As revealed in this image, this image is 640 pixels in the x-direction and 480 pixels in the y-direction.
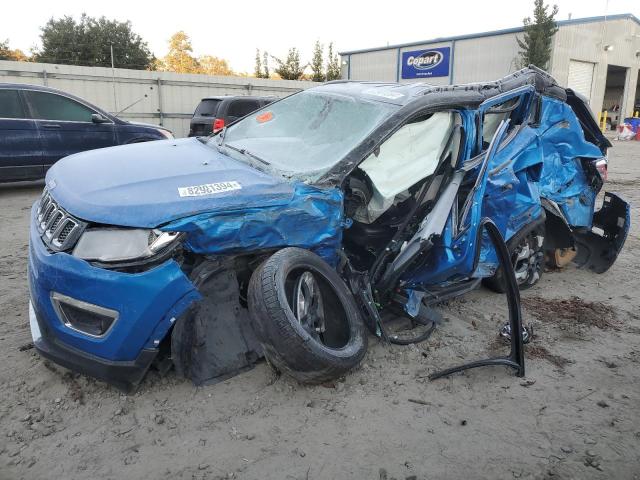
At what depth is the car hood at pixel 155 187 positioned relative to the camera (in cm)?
248

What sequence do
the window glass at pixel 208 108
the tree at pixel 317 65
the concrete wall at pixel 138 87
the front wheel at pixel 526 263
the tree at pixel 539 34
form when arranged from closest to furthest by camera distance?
the front wheel at pixel 526 263
the window glass at pixel 208 108
the concrete wall at pixel 138 87
the tree at pixel 539 34
the tree at pixel 317 65

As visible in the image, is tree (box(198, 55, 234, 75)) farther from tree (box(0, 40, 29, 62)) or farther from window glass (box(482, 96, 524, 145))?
window glass (box(482, 96, 524, 145))

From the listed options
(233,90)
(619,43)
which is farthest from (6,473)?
(619,43)

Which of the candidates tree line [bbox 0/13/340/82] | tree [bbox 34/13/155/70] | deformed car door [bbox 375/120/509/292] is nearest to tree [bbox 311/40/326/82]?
tree line [bbox 0/13/340/82]

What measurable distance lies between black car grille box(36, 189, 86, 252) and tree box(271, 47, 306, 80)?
34.0m

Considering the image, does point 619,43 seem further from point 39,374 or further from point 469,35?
point 39,374

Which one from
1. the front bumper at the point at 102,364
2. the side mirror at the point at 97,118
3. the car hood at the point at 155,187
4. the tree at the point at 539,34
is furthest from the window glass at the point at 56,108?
the tree at the point at 539,34

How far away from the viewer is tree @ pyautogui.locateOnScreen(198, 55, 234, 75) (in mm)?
47750

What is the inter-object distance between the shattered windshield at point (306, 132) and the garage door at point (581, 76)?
27463 mm

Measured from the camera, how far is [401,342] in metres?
3.34

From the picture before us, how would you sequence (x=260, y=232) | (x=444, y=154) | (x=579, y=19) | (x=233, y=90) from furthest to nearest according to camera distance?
1. (x=579, y=19)
2. (x=233, y=90)
3. (x=444, y=154)
4. (x=260, y=232)

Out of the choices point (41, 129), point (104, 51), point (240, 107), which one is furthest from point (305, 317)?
point (104, 51)

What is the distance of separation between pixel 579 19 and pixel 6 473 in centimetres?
3125

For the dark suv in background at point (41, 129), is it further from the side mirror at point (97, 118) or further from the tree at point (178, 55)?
the tree at point (178, 55)
